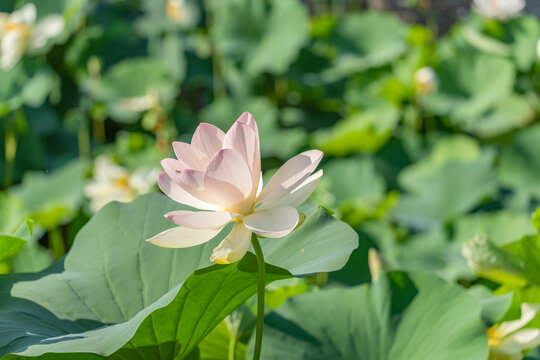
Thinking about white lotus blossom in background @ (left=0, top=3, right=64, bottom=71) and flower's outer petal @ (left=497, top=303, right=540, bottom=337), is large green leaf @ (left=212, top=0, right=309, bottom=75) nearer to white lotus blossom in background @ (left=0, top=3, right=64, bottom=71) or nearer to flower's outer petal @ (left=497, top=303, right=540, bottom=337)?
white lotus blossom in background @ (left=0, top=3, right=64, bottom=71)

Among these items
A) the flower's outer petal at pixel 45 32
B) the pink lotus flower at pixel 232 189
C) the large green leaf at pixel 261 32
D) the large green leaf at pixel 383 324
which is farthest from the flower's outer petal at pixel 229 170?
the large green leaf at pixel 261 32

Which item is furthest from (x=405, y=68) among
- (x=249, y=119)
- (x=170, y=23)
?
(x=249, y=119)

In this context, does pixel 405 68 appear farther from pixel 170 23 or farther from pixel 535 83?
pixel 170 23

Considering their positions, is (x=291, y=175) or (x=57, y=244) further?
(x=57, y=244)

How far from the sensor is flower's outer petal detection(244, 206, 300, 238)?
514 millimetres

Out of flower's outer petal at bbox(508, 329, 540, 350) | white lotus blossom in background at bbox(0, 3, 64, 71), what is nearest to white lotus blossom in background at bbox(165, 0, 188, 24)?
white lotus blossom in background at bbox(0, 3, 64, 71)

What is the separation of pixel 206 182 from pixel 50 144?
2350mm

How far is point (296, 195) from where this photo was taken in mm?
544

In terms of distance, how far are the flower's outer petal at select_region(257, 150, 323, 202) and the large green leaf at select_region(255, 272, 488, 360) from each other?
276 millimetres

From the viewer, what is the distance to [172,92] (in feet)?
8.66

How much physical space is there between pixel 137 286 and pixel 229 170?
21cm

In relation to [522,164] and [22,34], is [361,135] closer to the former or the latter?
[522,164]

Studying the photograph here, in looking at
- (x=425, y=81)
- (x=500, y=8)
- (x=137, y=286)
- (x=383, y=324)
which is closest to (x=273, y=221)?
(x=137, y=286)

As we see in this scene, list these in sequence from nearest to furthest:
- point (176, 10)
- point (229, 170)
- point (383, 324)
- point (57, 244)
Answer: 1. point (229, 170)
2. point (383, 324)
3. point (57, 244)
4. point (176, 10)
